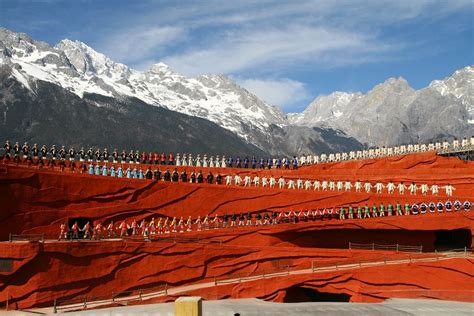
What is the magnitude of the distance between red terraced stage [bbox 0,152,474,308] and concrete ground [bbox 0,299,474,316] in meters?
3.09

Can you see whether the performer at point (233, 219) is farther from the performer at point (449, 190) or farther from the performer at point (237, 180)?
the performer at point (449, 190)

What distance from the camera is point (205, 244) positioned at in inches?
1207

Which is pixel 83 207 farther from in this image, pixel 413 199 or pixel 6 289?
pixel 413 199

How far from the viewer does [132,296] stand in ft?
90.6

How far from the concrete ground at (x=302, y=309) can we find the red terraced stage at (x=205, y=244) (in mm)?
3086

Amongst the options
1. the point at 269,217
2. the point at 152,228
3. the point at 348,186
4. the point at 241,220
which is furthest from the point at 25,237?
the point at 348,186

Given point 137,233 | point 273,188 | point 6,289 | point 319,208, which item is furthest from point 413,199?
point 6,289

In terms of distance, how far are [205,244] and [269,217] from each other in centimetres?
676

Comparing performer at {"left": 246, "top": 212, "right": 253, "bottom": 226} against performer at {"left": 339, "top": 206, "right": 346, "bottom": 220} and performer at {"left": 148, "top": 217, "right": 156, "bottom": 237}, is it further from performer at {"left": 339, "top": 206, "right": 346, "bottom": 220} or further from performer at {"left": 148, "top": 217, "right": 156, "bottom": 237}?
performer at {"left": 148, "top": 217, "right": 156, "bottom": 237}

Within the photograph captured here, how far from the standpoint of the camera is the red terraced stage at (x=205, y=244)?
2731 centimetres

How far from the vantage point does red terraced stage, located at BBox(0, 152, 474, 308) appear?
27312 mm

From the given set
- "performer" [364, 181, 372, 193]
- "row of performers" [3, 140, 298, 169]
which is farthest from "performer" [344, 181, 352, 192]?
"row of performers" [3, 140, 298, 169]

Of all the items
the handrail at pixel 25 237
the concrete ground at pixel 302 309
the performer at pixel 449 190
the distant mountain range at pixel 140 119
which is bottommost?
the concrete ground at pixel 302 309

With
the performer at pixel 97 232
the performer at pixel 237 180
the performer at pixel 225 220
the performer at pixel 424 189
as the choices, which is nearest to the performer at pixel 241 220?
the performer at pixel 225 220
